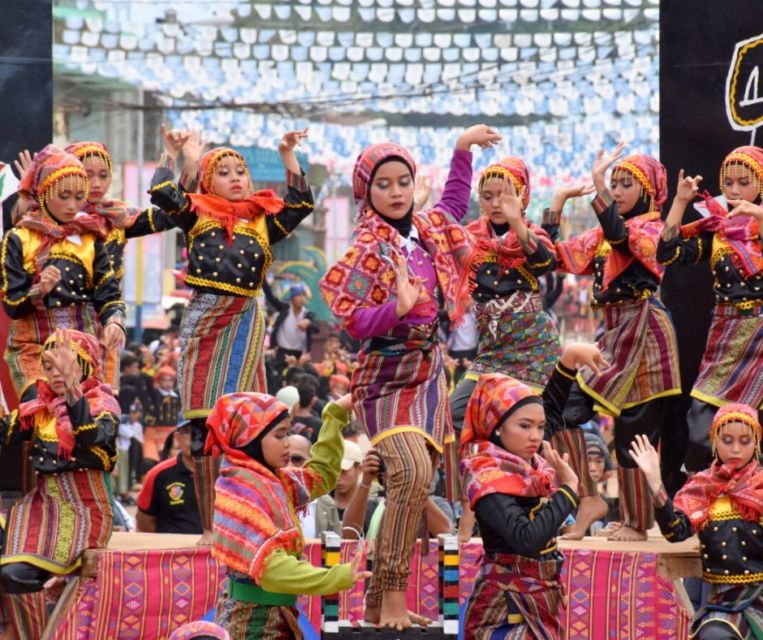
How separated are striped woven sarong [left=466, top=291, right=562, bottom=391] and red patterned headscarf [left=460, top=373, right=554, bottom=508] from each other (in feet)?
6.23

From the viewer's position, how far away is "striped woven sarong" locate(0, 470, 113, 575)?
766 centimetres

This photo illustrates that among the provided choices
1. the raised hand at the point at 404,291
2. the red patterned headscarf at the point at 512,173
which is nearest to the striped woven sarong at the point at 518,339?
the red patterned headscarf at the point at 512,173

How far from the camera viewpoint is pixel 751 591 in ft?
24.0

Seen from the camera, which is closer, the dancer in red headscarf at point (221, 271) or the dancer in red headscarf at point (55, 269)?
the dancer in red headscarf at point (221, 271)

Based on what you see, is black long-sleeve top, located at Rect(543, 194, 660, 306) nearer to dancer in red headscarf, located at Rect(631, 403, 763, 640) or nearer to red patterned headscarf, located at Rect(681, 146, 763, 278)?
red patterned headscarf, located at Rect(681, 146, 763, 278)

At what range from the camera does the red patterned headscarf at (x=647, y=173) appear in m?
8.27

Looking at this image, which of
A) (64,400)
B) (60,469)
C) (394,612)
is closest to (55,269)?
(64,400)

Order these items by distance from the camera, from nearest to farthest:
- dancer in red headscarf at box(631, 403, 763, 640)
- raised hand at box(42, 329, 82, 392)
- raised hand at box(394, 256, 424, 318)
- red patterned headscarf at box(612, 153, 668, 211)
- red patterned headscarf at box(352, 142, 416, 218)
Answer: raised hand at box(394, 256, 424, 318) → red patterned headscarf at box(352, 142, 416, 218) → dancer in red headscarf at box(631, 403, 763, 640) → raised hand at box(42, 329, 82, 392) → red patterned headscarf at box(612, 153, 668, 211)

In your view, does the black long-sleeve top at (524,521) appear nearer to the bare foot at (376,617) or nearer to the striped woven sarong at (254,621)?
the bare foot at (376,617)

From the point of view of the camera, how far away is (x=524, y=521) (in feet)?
20.4

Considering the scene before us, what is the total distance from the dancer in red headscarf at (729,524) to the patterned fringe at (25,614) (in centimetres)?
288

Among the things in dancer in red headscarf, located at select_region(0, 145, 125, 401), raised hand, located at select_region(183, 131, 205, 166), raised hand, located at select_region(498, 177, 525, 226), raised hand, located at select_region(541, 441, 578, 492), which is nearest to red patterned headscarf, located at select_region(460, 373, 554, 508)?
raised hand, located at select_region(541, 441, 578, 492)

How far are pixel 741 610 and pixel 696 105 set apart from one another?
9.92ft

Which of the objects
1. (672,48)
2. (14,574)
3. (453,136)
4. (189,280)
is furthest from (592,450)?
(453,136)
